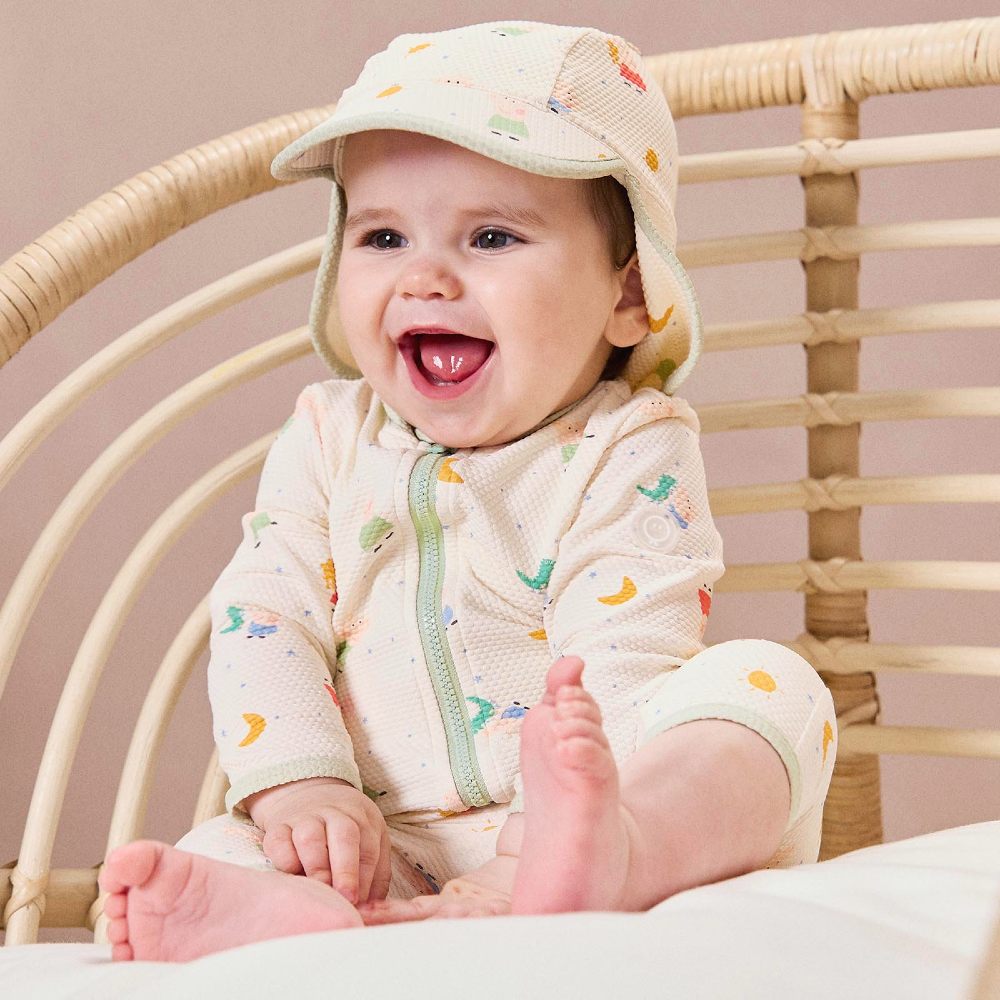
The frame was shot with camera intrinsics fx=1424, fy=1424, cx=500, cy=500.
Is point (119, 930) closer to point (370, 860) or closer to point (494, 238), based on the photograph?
point (370, 860)

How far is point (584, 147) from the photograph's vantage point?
869 mm

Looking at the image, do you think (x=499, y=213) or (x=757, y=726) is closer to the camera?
(x=757, y=726)

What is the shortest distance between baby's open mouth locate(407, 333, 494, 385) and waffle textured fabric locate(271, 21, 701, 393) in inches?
4.6

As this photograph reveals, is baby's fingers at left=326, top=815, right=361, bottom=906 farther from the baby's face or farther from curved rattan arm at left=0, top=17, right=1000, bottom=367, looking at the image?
curved rattan arm at left=0, top=17, right=1000, bottom=367

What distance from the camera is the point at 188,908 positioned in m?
0.61

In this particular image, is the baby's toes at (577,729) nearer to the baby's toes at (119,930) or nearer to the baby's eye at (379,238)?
the baby's toes at (119,930)

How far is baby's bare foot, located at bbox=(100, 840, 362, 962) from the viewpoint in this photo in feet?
1.96

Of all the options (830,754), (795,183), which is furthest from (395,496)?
(795,183)

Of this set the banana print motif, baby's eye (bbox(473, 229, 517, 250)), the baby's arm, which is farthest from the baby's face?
the banana print motif

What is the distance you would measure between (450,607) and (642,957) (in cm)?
45

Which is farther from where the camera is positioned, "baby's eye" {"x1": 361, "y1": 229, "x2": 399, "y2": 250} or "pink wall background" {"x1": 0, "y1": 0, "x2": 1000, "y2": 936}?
"pink wall background" {"x1": 0, "y1": 0, "x2": 1000, "y2": 936}

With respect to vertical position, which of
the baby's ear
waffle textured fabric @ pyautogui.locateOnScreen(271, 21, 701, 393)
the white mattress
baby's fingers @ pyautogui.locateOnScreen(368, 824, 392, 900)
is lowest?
baby's fingers @ pyautogui.locateOnScreen(368, 824, 392, 900)

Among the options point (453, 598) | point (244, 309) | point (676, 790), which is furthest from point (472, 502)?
point (244, 309)

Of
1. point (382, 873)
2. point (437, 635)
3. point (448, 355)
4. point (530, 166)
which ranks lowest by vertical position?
point (382, 873)
